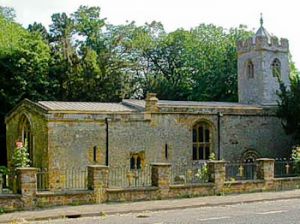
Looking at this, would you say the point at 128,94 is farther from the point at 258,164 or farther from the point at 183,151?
the point at 258,164

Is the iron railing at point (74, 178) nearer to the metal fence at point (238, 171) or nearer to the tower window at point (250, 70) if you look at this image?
the metal fence at point (238, 171)

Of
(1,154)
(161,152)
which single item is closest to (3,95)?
(1,154)

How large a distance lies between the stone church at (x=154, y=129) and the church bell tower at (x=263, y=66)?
0.07 m

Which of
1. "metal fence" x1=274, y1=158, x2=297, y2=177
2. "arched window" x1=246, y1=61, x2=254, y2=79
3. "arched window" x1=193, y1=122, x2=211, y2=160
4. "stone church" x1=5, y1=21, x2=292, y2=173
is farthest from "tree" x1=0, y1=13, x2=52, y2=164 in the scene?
"metal fence" x1=274, y1=158, x2=297, y2=177

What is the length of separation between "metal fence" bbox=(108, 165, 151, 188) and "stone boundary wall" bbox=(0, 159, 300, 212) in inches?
284

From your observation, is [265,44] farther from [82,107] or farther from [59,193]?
[59,193]

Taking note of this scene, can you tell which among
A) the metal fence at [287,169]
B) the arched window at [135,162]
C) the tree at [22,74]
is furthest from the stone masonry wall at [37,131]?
the metal fence at [287,169]

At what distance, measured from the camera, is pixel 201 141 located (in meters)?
32.0

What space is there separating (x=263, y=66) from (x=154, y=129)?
11.3 meters

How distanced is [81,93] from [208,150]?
17.2m

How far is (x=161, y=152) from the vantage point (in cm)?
3014

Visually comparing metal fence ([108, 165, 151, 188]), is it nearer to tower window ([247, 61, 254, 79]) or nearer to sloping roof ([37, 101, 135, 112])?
sloping roof ([37, 101, 135, 112])

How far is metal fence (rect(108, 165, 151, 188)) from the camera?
2788 cm

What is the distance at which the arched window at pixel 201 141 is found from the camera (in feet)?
104
